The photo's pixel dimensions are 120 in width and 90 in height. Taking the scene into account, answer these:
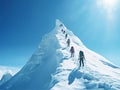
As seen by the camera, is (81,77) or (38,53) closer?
(81,77)

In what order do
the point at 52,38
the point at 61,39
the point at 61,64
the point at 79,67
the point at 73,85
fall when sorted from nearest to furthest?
the point at 73,85, the point at 79,67, the point at 61,64, the point at 61,39, the point at 52,38

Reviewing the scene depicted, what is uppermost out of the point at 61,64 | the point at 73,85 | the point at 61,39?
the point at 61,39

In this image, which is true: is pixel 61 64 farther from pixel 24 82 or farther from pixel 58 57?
pixel 24 82

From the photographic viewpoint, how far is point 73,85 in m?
62.8

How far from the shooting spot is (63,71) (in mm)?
75938

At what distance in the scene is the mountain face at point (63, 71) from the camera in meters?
63.7

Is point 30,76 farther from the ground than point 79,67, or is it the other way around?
point 30,76

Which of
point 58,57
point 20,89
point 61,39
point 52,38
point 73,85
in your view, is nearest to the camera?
point 73,85

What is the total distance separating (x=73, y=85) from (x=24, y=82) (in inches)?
2074

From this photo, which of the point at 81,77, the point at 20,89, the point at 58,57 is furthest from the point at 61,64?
the point at 20,89

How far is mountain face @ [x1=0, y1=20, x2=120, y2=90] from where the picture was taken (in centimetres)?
6375

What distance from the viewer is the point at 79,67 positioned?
7212 cm

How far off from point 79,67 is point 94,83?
10077mm

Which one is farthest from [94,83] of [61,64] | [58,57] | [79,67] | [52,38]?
[52,38]
